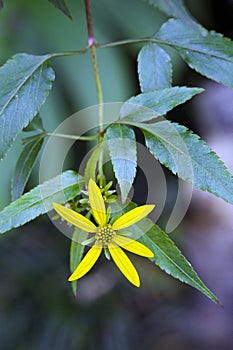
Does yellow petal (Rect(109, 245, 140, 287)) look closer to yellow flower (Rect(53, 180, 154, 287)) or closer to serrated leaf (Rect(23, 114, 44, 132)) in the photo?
yellow flower (Rect(53, 180, 154, 287))

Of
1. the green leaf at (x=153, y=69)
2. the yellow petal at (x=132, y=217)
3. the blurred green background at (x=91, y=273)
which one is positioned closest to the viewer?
the yellow petal at (x=132, y=217)

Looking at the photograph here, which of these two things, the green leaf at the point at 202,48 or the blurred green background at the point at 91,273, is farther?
the blurred green background at the point at 91,273

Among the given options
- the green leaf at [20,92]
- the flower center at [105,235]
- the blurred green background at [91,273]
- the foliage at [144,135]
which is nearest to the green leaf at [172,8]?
the foliage at [144,135]

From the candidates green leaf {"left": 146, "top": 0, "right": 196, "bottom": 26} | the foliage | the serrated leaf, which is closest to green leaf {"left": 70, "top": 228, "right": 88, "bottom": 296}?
the foliage

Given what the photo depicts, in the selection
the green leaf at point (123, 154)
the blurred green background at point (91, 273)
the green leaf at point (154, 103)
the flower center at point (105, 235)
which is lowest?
the blurred green background at point (91, 273)

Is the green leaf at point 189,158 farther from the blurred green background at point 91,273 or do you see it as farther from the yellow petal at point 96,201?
the blurred green background at point 91,273

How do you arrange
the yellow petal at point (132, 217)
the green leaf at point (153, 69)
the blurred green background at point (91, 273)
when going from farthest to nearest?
the blurred green background at point (91, 273)
the green leaf at point (153, 69)
the yellow petal at point (132, 217)

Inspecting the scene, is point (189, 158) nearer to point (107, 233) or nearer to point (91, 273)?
point (107, 233)
